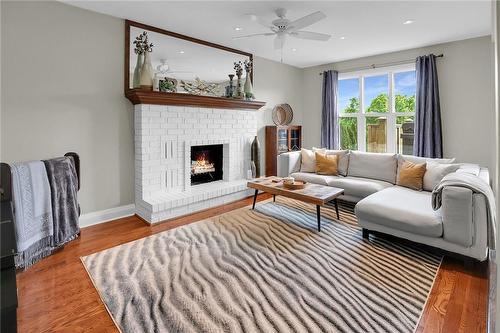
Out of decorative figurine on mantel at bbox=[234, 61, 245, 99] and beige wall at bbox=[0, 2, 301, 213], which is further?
decorative figurine on mantel at bbox=[234, 61, 245, 99]

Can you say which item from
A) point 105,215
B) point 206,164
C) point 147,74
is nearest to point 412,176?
point 206,164

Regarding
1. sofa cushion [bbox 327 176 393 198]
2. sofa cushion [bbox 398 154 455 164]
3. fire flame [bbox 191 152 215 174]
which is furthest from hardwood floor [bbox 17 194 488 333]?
fire flame [bbox 191 152 215 174]

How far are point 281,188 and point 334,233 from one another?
839mm

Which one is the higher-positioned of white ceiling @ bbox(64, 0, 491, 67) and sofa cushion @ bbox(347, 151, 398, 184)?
white ceiling @ bbox(64, 0, 491, 67)

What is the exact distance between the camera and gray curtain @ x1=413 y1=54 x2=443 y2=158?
428 cm

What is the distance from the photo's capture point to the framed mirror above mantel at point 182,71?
11.2ft

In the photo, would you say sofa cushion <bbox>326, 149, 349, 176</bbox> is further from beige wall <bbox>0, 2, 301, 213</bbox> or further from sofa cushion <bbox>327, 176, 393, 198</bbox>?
beige wall <bbox>0, 2, 301, 213</bbox>

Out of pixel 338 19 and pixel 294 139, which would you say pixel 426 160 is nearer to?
pixel 338 19

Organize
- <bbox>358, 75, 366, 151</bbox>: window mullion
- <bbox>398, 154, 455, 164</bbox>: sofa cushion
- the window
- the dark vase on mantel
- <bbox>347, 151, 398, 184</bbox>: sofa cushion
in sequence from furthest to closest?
1. <bbox>358, 75, 366, 151</bbox>: window mullion
2. the dark vase on mantel
3. the window
4. <bbox>347, 151, 398, 184</bbox>: sofa cushion
5. <bbox>398, 154, 455, 164</bbox>: sofa cushion

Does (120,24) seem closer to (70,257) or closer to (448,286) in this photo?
(70,257)

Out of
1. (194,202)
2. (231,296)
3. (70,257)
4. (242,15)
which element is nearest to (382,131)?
(242,15)

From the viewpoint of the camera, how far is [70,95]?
9.92 ft

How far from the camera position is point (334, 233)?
2.97 metres

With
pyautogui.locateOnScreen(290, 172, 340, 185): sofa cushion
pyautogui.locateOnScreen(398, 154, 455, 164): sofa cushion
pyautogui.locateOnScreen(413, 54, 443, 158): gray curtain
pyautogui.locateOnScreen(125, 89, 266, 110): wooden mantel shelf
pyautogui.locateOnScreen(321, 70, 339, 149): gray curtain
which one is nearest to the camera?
pyautogui.locateOnScreen(125, 89, 266, 110): wooden mantel shelf
